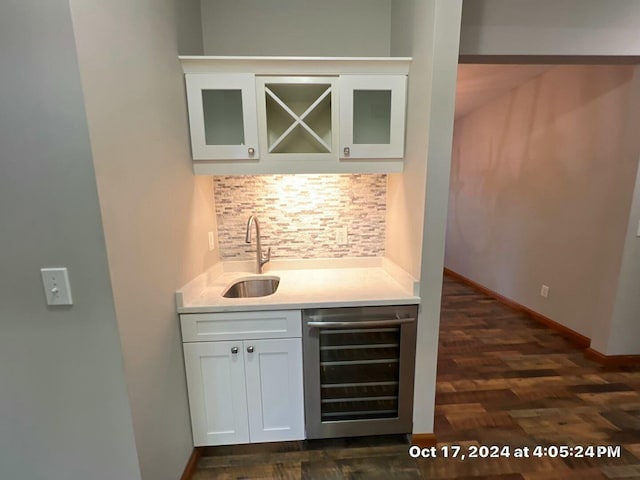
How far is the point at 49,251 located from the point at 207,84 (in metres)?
1.10

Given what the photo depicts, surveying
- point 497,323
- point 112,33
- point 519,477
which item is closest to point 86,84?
point 112,33

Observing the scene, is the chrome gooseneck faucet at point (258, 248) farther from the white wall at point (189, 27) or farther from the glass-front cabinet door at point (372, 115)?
the white wall at point (189, 27)

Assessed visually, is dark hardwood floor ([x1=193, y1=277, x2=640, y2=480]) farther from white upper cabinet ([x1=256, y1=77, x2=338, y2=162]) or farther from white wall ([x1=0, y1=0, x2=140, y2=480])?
white upper cabinet ([x1=256, y1=77, x2=338, y2=162])

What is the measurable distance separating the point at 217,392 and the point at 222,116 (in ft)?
5.06

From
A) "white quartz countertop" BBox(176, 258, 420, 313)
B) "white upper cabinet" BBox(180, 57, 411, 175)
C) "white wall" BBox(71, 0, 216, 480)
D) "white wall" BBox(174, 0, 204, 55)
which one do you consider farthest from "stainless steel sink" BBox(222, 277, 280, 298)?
"white wall" BBox(174, 0, 204, 55)

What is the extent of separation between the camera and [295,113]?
66.0 inches

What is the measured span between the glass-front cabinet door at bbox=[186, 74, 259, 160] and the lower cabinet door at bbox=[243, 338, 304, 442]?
1.07 m

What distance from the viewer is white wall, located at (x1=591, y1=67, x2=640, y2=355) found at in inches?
84.0

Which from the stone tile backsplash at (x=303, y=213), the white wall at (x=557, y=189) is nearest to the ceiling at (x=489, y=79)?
the white wall at (x=557, y=189)

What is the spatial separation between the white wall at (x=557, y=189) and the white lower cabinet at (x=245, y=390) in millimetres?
2682

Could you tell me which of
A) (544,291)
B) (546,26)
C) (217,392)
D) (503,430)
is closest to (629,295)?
(544,291)

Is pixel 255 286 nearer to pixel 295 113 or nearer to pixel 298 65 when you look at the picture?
pixel 295 113

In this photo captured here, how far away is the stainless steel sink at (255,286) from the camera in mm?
1955

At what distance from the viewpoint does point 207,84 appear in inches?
60.4
